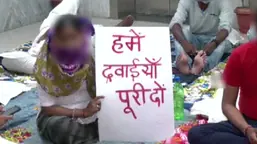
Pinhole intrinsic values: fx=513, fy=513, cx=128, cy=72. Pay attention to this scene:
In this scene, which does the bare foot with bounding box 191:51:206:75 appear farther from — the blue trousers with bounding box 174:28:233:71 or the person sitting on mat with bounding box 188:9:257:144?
the person sitting on mat with bounding box 188:9:257:144

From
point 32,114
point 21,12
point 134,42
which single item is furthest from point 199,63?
point 21,12

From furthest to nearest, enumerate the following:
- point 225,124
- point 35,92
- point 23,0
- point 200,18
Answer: point 23,0
point 200,18
point 35,92
point 225,124

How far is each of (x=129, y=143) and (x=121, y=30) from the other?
1.77 feet

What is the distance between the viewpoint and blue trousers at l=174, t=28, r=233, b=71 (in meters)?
3.50

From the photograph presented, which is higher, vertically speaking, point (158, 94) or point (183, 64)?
point (158, 94)

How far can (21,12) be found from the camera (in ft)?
17.8

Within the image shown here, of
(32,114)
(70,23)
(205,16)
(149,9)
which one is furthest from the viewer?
(149,9)

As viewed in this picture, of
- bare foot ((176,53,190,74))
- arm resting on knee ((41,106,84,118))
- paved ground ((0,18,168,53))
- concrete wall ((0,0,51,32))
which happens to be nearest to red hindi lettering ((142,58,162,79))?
arm resting on knee ((41,106,84,118))

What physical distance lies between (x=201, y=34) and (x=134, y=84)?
152cm

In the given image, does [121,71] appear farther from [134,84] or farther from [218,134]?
[218,134]

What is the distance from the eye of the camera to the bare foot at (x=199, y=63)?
335cm

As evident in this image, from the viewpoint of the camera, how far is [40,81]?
7.86ft

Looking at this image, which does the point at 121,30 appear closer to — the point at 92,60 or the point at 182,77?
the point at 92,60

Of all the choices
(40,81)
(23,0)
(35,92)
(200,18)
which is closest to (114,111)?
(40,81)
